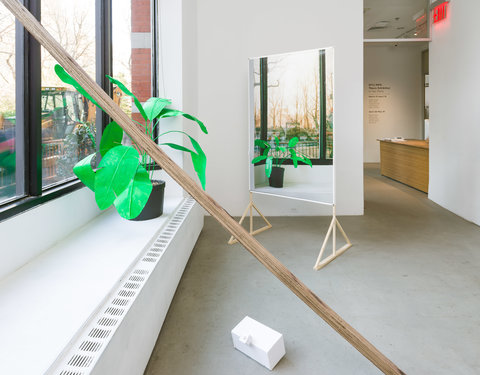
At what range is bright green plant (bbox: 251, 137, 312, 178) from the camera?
11.7 ft

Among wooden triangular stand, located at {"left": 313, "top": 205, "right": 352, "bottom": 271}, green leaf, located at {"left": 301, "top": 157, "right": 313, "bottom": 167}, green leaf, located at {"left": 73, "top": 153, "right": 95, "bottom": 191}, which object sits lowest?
wooden triangular stand, located at {"left": 313, "top": 205, "right": 352, "bottom": 271}

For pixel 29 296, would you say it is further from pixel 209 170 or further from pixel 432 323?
pixel 209 170

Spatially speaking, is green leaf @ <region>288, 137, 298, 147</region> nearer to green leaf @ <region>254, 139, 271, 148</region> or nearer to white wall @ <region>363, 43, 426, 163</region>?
green leaf @ <region>254, 139, 271, 148</region>

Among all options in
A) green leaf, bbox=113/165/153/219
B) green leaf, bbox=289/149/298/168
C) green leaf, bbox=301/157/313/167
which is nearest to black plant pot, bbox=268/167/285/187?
green leaf, bbox=289/149/298/168

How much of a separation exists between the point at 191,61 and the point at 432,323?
3.27m

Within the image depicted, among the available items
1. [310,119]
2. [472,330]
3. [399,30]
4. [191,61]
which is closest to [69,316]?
[472,330]

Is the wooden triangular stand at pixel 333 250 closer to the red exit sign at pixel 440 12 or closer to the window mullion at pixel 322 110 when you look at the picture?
the window mullion at pixel 322 110

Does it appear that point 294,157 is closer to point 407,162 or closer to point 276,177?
point 276,177

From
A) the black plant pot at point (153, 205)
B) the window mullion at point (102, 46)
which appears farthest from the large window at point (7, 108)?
the window mullion at point (102, 46)

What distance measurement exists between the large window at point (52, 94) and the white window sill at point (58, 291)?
0.29 meters

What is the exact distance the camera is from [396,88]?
9945 mm

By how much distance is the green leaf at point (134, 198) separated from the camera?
204 centimetres

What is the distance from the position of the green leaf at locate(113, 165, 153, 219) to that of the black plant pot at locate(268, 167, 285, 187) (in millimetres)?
1652

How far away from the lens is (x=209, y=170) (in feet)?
15.1
